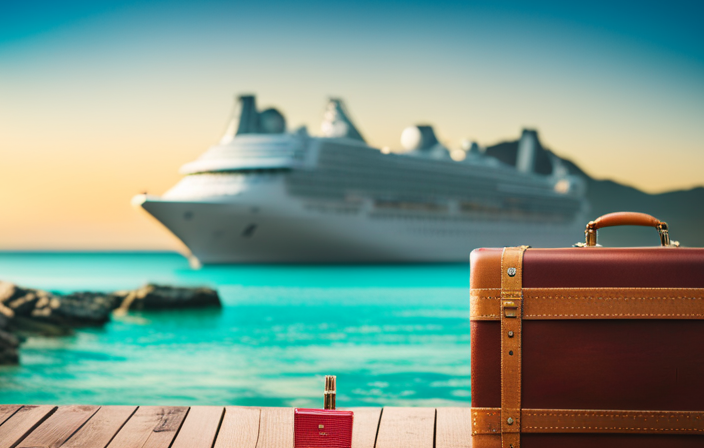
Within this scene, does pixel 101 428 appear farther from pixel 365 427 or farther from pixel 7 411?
pixel 365 427

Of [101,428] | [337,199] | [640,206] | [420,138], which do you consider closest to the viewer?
Answer: [101,428]

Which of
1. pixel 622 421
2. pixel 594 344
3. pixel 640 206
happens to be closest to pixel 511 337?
pixel 594 344

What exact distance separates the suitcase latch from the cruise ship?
24.9 metres

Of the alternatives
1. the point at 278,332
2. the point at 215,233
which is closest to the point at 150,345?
the point at 278,332

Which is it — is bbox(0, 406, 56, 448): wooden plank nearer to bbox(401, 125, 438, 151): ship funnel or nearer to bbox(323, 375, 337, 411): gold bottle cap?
bbox(323, 375, 337, 411): gold bottle cap

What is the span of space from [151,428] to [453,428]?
854 mm

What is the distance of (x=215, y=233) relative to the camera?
87.8 feet

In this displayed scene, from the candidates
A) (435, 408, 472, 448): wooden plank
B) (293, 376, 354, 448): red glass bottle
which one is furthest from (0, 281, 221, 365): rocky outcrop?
(293, 376, 354, 448): red glass bottle

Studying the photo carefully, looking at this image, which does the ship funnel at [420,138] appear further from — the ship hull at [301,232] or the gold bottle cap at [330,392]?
the gold bottle cap at [330,392]

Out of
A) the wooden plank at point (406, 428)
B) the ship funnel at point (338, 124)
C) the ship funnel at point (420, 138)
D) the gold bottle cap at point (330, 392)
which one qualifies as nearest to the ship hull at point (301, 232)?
the ship funnel at point (420, 138)

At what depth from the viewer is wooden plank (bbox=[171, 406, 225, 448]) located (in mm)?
1934

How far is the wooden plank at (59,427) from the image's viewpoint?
6.30ft

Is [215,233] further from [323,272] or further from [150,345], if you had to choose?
[150,345]

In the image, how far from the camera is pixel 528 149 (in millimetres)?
46062
